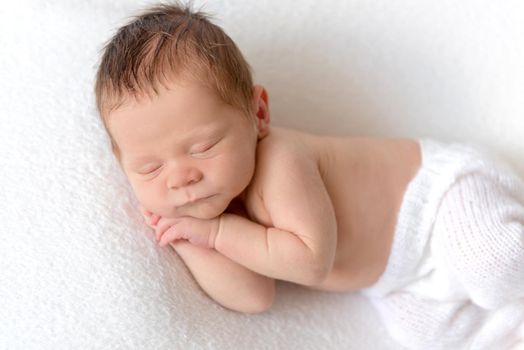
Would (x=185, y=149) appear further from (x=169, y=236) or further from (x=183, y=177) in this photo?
(x=169, y=236)

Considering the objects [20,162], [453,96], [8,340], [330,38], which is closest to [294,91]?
[330,38]

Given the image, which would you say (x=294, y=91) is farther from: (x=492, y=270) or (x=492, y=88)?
(x=492, y=270)

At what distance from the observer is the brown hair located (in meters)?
1.00

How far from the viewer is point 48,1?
4.38 ft

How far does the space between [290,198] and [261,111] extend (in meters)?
0.17

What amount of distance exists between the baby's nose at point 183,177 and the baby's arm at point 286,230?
4.5 inches

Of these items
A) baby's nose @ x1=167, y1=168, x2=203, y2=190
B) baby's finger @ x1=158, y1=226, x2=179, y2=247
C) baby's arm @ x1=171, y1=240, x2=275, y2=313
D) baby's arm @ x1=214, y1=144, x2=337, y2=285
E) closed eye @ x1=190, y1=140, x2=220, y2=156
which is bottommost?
baby's arm @ x1=171, y1=240, x2=275, y2=313

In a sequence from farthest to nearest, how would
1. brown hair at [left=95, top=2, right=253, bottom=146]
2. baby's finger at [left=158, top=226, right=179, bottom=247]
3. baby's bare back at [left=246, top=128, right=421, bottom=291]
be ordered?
baby's bare back at [left=246, top=128, right=421, bottom=291], baby's finger at [left=158, top=226, right=179, bottom=247], brown hair at [left=95, top=2, right=253, bottom=146]

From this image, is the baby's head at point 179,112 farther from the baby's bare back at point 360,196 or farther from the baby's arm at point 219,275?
the baby's bare back at point 360,196

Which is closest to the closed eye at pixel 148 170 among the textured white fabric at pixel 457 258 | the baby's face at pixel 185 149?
the baby's face at pixel 185 149

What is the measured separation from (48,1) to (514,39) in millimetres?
999

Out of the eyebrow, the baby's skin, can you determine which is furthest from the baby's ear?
the eyebrow

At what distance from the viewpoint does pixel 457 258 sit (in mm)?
1199

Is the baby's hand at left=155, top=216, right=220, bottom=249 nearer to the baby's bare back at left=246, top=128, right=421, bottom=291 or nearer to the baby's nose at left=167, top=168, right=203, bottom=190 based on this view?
the baby's nose at left=167, top=168, right=203, bottom=190
